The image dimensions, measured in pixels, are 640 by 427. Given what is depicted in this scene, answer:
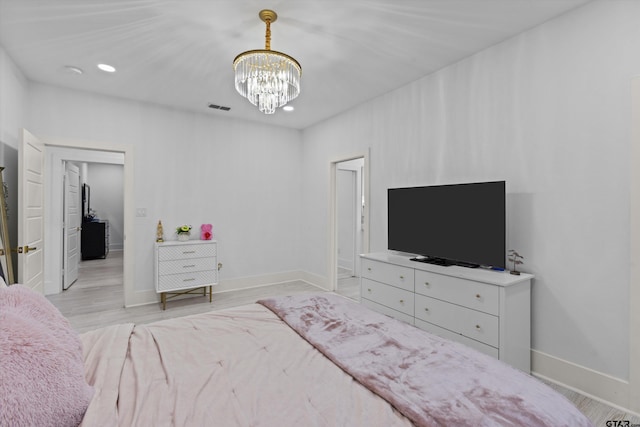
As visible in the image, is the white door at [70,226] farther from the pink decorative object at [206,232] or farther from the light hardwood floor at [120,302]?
the pink decorative object at [206,232]

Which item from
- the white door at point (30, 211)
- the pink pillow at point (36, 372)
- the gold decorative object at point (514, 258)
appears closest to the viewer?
the pink pillow at point (36, 372)

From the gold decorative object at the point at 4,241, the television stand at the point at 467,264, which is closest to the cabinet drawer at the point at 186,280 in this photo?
the gold decorative object at the point at 4,241

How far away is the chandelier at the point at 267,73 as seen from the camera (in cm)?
220

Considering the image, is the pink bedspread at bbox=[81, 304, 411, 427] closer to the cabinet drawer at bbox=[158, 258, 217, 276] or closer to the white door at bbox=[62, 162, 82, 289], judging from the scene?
the cabinet drawer at bbox=[158, 258, 217, 276]

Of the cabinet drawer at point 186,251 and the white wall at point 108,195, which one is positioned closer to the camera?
the cabinet drawer at point 186,251

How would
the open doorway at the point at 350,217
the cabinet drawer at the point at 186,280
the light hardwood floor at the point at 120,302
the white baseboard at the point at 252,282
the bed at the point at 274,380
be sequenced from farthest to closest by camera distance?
the open doorway at the point at 350,217 → the white baseboard at the point at 252,282 → the cabinet drawer at the point at 186,280 → the light hardwood floor at the point at 120,302 → the bed at the point at 274,380

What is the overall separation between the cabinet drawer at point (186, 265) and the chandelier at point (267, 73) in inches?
101

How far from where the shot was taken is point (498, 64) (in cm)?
267

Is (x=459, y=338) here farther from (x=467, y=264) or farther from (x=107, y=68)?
(x=107, y=68)

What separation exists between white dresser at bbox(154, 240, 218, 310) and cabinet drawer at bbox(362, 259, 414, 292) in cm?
213

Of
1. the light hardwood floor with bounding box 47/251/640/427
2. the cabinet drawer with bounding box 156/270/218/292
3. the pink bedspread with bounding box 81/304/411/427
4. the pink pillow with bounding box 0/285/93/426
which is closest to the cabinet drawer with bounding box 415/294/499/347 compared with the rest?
the light hardwood floor with bounding box 47/251/640/427

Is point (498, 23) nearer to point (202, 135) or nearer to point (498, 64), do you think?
point (498, 64)

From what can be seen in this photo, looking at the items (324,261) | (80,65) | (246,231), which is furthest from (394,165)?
(80,65)

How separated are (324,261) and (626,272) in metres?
3.50
